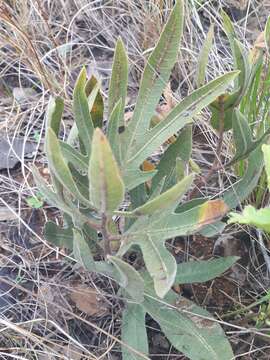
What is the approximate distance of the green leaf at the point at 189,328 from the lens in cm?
A: 114

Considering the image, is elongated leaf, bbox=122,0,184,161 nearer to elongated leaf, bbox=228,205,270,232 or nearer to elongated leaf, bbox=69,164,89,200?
elongated leaf, bbox=69,164,89,200

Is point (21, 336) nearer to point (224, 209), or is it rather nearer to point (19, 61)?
point (224, 209)

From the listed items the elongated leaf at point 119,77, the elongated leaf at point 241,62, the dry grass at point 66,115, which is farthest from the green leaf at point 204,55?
the dry grass at point 66,115

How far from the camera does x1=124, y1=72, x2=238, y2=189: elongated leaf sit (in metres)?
1.07

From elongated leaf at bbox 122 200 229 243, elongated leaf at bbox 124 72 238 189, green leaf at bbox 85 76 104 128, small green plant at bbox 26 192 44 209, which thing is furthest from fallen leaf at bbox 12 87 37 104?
elongated leaf at bbox 122 200 229 243

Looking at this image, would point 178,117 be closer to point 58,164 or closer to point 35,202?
point 58,164

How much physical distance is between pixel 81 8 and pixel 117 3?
161 millimetres

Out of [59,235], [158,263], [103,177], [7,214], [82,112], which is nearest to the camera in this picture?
[103,177]

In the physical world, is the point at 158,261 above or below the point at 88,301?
above

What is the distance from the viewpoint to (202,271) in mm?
1198

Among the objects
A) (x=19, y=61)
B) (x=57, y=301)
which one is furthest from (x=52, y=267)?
(x=19, y=61)

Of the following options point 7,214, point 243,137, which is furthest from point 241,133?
point 7,214

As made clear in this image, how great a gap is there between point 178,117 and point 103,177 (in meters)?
0.32

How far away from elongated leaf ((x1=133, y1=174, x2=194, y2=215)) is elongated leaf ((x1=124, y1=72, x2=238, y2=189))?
150mm
